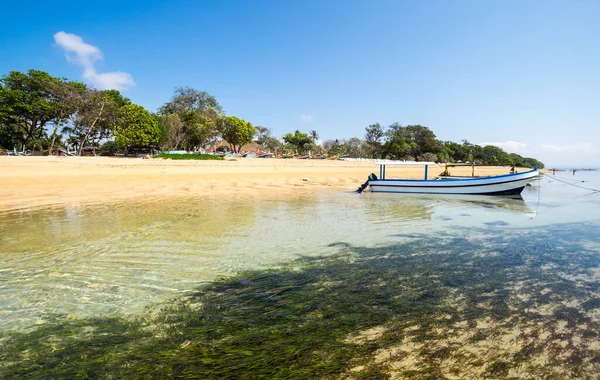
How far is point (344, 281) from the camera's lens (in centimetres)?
514

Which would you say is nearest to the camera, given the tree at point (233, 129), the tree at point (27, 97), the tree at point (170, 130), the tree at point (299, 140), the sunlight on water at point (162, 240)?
the sunlight on water at point (162, 240)

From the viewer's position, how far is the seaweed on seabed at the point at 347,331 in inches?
114

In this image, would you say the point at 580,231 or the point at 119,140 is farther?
the point at 119,140

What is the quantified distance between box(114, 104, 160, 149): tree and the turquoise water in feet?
170

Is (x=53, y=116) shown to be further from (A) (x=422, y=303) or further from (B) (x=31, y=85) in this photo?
(A) (x=422, y=303)

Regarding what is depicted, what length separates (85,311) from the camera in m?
4.08

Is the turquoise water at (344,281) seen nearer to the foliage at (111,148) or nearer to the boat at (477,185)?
the boat at (477,185)

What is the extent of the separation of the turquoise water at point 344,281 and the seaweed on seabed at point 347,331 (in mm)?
23

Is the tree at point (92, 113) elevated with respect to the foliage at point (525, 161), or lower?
elevated

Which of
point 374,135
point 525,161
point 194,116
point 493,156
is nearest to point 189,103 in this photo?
point 194,116

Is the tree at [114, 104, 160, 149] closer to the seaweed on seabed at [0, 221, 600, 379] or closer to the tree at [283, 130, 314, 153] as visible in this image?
the tree at [283, 130, 314, 153]

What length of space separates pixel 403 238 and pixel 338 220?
2.87 metres

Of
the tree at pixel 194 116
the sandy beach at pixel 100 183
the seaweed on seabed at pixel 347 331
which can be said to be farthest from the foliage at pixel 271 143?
the seaweed on seabed at pixel 347 331

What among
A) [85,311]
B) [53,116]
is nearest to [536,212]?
[85,311]
